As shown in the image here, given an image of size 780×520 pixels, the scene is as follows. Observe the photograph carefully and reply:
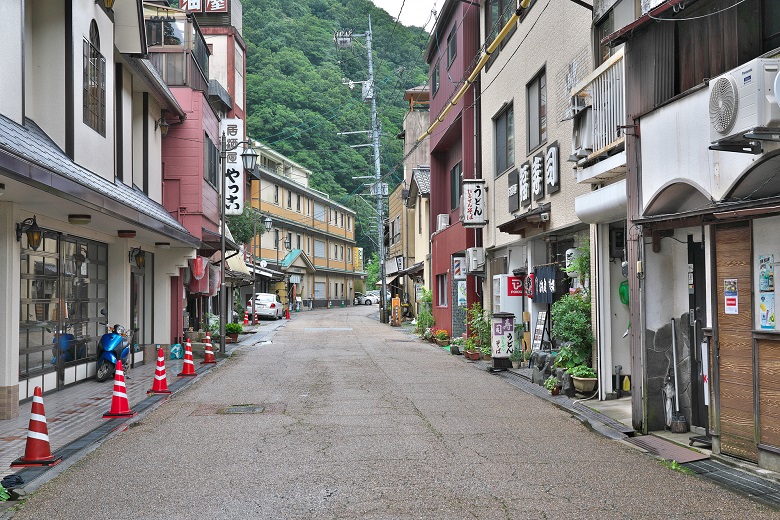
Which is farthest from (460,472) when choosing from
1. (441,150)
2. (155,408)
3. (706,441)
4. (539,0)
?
(441,150)

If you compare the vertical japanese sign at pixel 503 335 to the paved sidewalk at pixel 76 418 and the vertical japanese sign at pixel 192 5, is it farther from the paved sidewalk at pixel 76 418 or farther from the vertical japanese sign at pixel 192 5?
the vertical japanese sign at pixel 192 5

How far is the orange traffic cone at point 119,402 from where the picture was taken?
10625mm

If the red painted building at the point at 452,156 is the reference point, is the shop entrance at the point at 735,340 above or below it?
below

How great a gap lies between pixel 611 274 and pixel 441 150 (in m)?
17.8

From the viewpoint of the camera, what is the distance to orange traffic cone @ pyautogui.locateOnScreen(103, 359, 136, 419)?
1062cm

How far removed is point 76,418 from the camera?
34.6 ft

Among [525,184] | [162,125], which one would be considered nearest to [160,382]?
[525,184]

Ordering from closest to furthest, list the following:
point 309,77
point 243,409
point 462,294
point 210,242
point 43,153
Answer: point 43,153
point 243,409
point 462,294
point 210,242
point 309,77

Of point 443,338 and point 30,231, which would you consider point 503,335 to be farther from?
point 30,231

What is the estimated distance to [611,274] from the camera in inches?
463

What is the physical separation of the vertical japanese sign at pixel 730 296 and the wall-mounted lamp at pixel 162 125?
16126 millimetres

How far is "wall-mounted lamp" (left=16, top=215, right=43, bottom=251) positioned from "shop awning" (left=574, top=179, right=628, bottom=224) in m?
8.20

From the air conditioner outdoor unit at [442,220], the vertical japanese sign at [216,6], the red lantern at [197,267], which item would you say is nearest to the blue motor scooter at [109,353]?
the red lantern at [197,267]

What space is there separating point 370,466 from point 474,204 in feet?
45.1
